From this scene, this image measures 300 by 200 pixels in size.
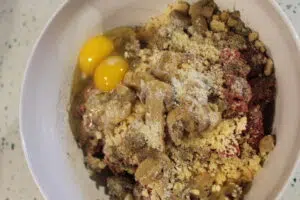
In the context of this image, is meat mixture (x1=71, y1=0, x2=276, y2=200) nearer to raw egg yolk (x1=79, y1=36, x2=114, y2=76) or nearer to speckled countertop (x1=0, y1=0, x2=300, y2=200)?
raw egg yolk (x1=79, y1=36, x2=114, y2=76)

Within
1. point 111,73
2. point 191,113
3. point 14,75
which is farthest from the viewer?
point 14,75

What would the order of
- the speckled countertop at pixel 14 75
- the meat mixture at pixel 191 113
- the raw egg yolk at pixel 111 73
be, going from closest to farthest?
the meat mixture at pixel 191 113 < the raw egg yolk at pixel 111 73 < the speckled countertop at pixel 14 75

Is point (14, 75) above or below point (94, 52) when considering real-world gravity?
below

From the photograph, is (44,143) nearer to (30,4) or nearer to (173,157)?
(173,157)

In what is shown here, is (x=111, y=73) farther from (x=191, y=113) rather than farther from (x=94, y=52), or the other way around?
(x=191, y=113)

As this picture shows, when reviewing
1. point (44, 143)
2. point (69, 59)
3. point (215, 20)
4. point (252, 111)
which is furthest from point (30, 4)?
point (252, 111)

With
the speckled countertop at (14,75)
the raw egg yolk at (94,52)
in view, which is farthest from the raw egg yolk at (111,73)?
the speckled countertop at (14,75)

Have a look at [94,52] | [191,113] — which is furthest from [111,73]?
[191,113]

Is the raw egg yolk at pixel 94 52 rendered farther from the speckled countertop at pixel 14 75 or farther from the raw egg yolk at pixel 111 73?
the speckled countertop at pixel 14 75
